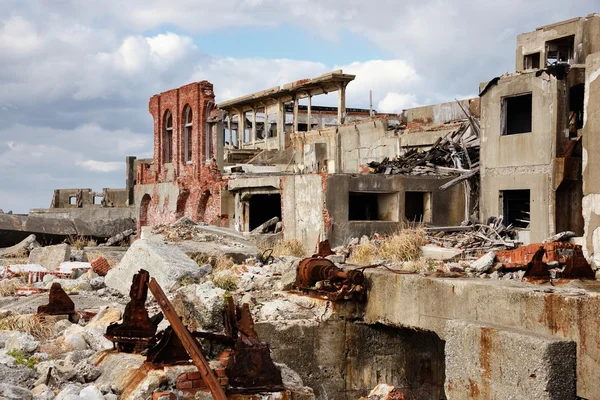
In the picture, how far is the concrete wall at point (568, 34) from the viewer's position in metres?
19.3

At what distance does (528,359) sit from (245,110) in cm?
3459

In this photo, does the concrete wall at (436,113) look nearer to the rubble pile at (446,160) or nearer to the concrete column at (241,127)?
the rubble pile at (446,160)

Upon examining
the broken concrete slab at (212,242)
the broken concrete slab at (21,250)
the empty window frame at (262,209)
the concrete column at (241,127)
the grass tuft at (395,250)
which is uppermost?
the concrete column at (241,127)

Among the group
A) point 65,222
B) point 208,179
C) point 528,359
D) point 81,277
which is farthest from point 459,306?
point 208,179

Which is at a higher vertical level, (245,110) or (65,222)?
(245,110)

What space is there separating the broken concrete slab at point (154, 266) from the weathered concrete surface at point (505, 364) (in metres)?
4.37

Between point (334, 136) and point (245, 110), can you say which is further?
point (245, 110)

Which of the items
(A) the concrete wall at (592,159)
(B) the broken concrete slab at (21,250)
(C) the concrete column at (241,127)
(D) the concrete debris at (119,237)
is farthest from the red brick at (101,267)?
(C) the concrete column at (241,127)

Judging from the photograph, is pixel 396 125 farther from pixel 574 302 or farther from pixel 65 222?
pixel 574 302

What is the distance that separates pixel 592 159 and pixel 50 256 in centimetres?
1047

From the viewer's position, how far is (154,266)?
10094 mm

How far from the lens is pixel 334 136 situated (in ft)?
97.7

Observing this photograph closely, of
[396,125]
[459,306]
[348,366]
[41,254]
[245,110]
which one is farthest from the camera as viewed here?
[245,110]

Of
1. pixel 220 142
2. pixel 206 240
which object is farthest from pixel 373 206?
pixel 220 142
